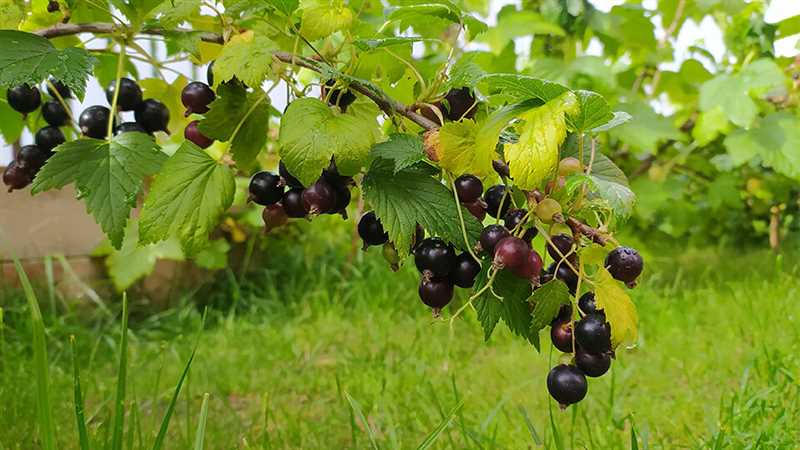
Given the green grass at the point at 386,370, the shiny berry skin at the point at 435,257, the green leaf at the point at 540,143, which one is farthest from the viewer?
the green grass at the point at 386,370

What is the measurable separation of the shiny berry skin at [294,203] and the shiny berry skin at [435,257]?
0.38 feet

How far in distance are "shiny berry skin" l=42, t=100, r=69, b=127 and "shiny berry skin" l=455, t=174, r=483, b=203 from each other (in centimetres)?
52

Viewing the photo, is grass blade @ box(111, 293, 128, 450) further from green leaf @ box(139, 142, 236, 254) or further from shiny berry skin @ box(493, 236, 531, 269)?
shiny berry skin @ box(493, 236, 531, 269)

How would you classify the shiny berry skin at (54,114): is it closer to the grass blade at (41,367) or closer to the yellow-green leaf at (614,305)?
the grass blade at (41,367)

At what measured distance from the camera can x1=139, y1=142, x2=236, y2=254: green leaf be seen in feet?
1.92

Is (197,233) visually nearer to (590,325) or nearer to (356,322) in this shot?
(590,325)

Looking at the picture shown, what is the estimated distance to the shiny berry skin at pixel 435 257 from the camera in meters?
0.60

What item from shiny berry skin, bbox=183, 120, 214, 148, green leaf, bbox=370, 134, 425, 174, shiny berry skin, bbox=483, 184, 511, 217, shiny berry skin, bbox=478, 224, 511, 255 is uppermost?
green leaf, bbox=370, 134, 425, 174

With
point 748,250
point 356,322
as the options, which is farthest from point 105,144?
point 748,250

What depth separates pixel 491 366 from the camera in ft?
5.45

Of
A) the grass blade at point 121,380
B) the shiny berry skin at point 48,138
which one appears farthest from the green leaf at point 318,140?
the shiny berry skin at point 48,138

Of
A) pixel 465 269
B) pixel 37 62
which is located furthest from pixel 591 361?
pixel 37 62

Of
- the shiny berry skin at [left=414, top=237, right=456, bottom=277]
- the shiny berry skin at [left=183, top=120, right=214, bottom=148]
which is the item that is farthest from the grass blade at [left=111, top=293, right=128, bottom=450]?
the shiny berry skin at [left=414, top=237, right=456, bottom=277]

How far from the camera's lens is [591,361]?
59 cm
